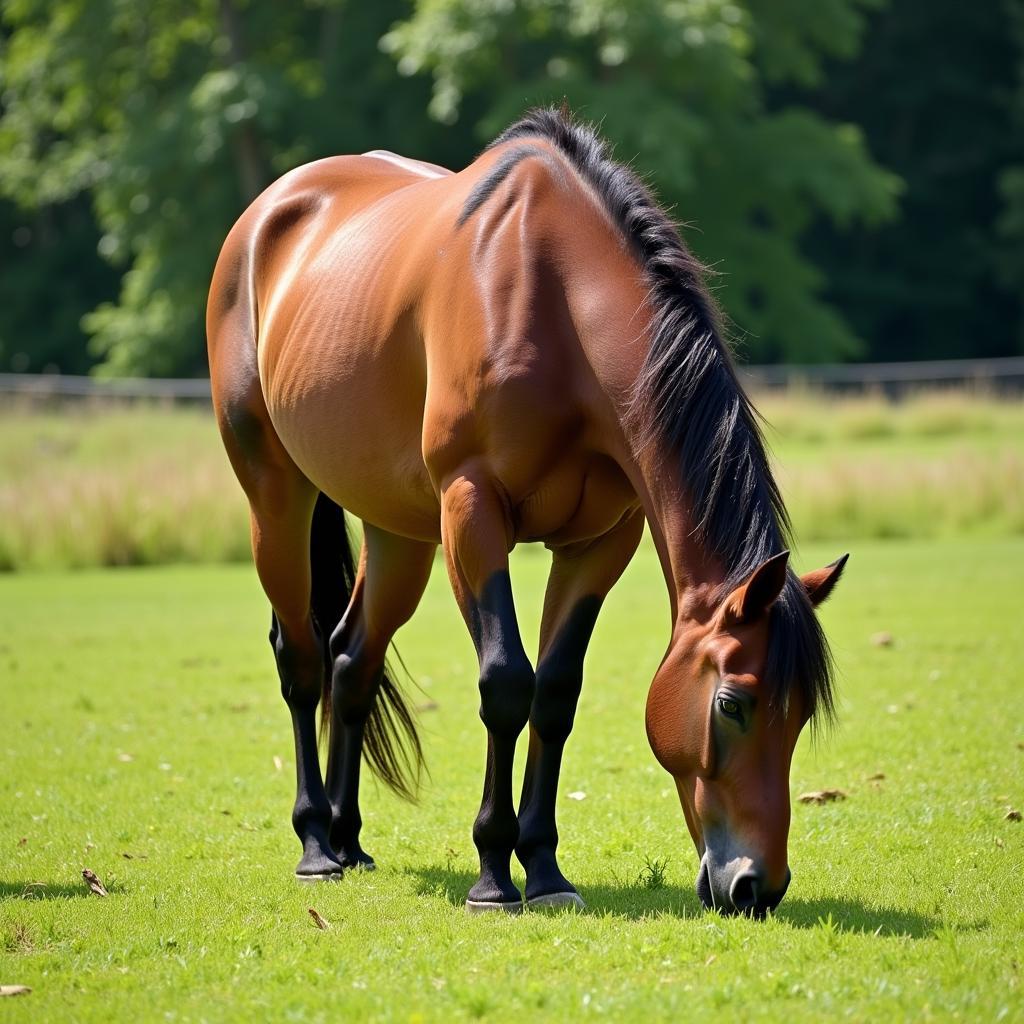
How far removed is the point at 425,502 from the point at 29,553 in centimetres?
1357

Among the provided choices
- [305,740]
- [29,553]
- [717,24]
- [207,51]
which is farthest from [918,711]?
[207,51]

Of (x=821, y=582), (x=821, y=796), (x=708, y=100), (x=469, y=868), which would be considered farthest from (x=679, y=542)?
(x=708, y=100)

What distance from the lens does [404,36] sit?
32.3 m

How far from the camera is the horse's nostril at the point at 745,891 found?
4.31m

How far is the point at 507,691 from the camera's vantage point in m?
4.84

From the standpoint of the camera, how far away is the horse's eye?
14.3 ft

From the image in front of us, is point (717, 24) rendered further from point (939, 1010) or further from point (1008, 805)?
point (939, 1010)

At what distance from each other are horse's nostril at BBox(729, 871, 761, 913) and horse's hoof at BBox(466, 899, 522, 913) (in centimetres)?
81

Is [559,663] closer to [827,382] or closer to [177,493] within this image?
[177,493]

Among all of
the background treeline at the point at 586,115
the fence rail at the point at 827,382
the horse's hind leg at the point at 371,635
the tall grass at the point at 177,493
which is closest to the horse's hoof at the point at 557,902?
the horse's hind leg at the point at 371,635

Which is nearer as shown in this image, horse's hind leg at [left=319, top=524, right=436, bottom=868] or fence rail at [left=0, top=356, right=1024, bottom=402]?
horse's hind leg at [left=319, top=524, right=436, bottom=868]

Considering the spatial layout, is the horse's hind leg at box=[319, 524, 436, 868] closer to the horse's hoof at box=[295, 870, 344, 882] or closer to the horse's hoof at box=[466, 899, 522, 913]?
the horse's hoof at box=[295, 870, 344, 882]

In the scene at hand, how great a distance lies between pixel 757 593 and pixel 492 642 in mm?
958

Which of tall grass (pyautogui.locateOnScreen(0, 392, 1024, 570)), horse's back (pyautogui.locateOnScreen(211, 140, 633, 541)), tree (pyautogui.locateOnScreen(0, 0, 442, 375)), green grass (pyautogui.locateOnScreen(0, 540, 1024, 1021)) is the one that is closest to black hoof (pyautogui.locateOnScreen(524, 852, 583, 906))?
green grass (pyautogui.locateOnScreen(0, 540, 1024, 1021))
